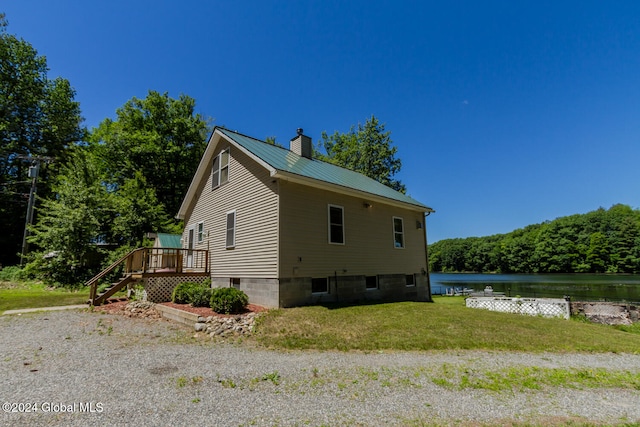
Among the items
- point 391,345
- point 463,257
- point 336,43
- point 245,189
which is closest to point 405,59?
point 336,43

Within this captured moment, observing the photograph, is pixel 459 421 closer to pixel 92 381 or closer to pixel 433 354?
pixel 433 354

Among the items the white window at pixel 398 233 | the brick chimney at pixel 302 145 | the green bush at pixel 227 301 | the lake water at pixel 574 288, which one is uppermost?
the brick chimney at pixel 302 145

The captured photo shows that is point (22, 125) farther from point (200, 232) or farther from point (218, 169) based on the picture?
point (218, 169)

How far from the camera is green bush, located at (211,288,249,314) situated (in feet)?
28.4

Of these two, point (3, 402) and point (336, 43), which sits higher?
point (336, 43)

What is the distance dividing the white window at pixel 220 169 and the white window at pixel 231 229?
1.63 meters

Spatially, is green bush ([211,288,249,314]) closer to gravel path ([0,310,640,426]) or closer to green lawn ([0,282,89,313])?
gravel path ([0,310,640,426])

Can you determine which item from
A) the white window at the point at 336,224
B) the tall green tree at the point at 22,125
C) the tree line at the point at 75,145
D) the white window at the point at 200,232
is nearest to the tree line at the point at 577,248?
the white window at the point at 336,224

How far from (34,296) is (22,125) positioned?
2273 centimetres

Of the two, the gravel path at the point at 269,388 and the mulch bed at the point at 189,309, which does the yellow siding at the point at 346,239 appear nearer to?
the mulch bed at the point at 189,309

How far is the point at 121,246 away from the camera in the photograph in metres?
18.4

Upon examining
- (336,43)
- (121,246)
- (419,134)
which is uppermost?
(336,43)

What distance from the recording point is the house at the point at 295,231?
9867mm

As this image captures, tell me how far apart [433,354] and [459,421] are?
9.45 feet
